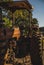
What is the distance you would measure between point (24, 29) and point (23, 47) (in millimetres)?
1586

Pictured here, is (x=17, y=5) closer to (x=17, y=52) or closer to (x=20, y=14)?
(x=17, y=52)

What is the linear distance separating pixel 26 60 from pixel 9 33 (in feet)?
8.37

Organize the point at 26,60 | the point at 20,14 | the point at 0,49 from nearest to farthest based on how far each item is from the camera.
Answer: the point at 0,49, the point at 26,60, the point at 20,14

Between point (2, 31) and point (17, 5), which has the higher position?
point (17, 5)

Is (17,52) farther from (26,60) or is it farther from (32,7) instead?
(32,7)

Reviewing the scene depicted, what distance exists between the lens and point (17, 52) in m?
18.2

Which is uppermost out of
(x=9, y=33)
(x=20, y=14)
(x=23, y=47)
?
(x=20, y=14)

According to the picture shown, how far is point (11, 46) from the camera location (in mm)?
15938

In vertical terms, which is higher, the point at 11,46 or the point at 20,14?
the point at 20,14

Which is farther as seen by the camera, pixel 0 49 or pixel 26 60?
pixel 26 60

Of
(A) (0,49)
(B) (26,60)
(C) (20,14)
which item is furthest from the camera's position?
(C) (20,14)

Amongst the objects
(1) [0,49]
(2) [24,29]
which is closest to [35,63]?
(2) [24,29]

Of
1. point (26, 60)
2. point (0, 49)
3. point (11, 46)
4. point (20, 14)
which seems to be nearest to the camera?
point (0, 49)

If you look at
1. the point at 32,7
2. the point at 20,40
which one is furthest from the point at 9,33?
the point at 32,7
